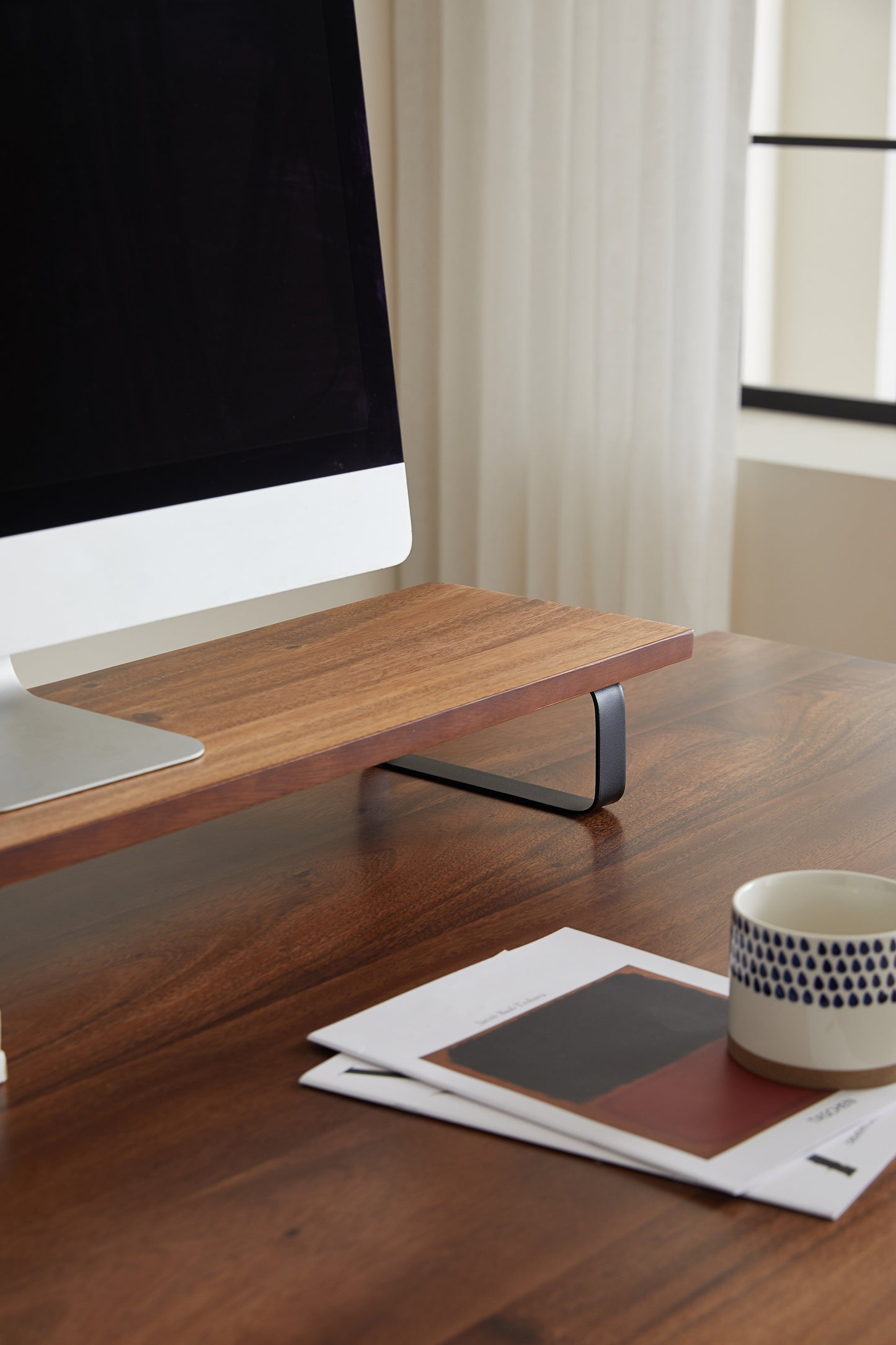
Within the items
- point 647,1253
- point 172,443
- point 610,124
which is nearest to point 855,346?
point 610,124

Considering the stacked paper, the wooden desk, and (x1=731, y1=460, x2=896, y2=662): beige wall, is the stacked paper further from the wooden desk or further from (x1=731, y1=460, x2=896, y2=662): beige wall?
(x1=731, y1=460, x2=896, y2=662): beige wall

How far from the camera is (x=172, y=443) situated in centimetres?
92

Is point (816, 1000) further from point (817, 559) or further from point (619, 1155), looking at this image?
point (817, 559)

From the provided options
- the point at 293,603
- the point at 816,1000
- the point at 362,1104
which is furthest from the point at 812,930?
the point at 293,603

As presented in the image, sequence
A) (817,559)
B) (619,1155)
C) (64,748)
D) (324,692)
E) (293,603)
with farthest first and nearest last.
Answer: (293,603) → (817,559) → (324,692) → (64,748) → (619,1155)

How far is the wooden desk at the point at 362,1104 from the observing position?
57 cm

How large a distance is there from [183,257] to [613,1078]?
21.6 inches

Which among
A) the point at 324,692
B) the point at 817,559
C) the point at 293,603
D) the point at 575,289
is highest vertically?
the point at 575,289

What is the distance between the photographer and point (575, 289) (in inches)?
106

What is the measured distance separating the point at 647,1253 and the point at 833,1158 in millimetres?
107

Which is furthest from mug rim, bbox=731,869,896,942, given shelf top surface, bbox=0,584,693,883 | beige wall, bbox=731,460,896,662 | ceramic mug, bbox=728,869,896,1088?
beige wall, bbox=731,460,896,662

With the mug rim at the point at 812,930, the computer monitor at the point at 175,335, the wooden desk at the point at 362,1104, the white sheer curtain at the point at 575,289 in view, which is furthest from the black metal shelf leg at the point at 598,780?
the white sheer curtain at the point at 575,289

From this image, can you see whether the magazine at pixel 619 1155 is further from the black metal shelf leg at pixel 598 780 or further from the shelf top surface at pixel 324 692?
the black metal shelf leg at pixel 598 780

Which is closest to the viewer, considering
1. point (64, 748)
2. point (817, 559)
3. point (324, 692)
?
point (64, 748)
